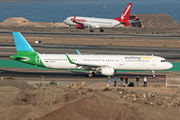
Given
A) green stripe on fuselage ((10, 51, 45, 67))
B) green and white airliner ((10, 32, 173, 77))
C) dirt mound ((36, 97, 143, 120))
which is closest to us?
dirt mound ((36, 97, 143, 120))

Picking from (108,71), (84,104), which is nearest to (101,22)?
(108,71)

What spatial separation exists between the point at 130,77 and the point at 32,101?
25.0 m

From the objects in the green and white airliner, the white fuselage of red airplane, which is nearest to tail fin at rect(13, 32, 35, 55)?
the green and white airliner

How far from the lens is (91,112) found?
79.2ft

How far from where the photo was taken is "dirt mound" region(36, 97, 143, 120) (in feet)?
76.5

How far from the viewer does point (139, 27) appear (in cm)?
14425

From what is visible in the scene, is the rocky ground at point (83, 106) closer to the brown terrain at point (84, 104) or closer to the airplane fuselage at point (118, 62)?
the brown terrain at point (84, 104)

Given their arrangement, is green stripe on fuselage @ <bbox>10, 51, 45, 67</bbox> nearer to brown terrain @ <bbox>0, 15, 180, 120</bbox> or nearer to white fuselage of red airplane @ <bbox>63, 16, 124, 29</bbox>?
brown terrain @ <bbox>0, 15, 180, 120</bbox>

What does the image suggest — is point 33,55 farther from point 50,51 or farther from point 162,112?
point 162,112

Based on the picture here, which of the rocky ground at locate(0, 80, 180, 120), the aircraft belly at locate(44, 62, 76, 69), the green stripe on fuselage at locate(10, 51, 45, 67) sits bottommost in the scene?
the rocky ground at locate(0, 80, 180, 120)

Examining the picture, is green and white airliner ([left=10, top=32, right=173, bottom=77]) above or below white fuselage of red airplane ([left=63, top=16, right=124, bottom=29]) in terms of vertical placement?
below

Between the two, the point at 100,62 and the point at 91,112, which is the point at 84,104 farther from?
the point at 100,62

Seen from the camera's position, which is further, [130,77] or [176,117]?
[130,77]

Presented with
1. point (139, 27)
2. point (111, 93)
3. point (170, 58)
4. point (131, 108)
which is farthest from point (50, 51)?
point (139, 27)
